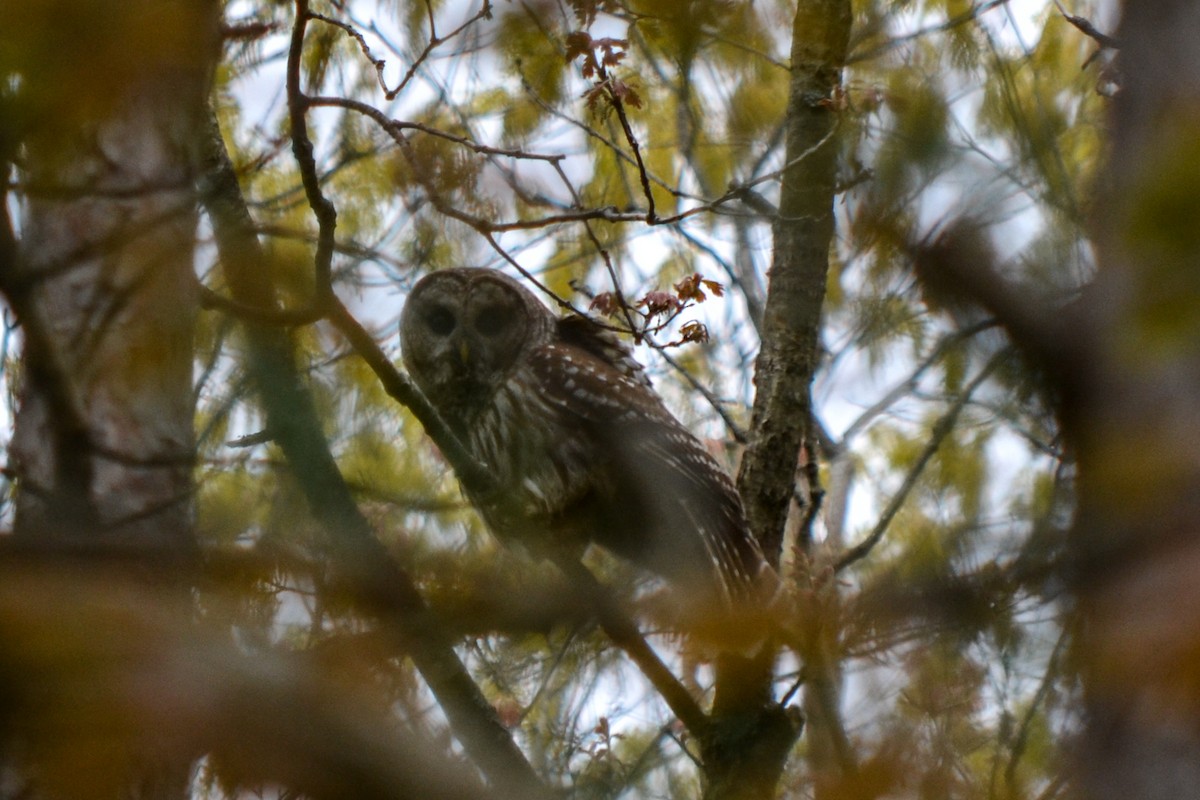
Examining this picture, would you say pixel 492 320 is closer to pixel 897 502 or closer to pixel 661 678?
pixel 897 502

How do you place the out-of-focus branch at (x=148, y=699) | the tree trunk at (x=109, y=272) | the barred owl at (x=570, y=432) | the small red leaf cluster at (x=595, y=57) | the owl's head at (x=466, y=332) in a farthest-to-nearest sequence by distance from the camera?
the owl's head at (x=466, y=332) → the barred owl at (x=570, y=432) → the small red leaf cluster at (x=595, y=57) → the tree trunk at (x=109, y=272) → the out-of-focus branch at (x=148, y=699)

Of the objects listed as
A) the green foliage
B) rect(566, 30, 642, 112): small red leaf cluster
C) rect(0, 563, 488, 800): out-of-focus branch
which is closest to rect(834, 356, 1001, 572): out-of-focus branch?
the green foliage

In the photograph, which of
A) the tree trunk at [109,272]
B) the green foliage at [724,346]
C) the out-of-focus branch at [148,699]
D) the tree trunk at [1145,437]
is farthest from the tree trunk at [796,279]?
the out-of-focus branch at [148,699]

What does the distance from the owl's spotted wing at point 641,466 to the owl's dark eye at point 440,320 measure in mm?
577

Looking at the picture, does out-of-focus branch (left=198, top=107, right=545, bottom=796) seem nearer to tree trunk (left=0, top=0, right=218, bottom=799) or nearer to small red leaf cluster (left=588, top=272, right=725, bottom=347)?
tree trunk (left=0, top=0, right=218, bottom=799)

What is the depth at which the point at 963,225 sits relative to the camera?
2125 millimetres

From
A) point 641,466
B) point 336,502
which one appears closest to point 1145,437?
point 336,502

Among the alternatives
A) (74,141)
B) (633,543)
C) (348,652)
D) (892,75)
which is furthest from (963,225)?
(633,543)

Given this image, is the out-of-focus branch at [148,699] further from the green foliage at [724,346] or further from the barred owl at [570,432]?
the barred owl at [570,432]

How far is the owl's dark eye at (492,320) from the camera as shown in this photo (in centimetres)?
611

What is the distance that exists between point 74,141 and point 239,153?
13.4ft

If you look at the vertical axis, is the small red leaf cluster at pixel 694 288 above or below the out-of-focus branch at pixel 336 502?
above

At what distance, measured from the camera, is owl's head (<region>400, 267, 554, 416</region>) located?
593 cm

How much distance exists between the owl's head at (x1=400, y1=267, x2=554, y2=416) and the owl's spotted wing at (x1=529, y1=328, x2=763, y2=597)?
225 mm
